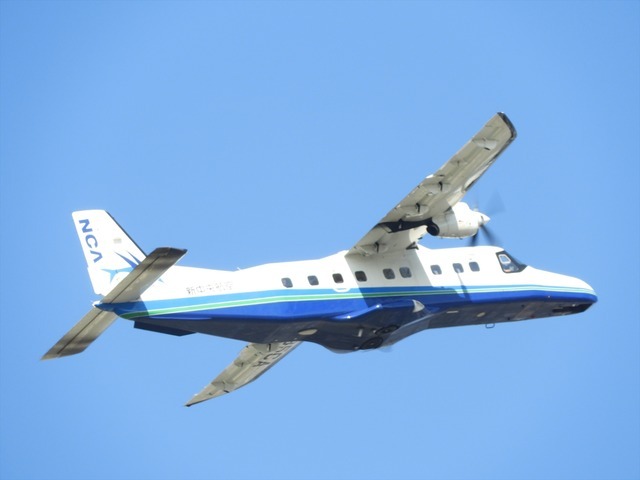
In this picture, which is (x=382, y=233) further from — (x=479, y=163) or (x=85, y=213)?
(x=85, y=213)

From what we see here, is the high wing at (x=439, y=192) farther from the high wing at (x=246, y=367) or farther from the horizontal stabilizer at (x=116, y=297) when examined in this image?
the horizontal stabilizer at (x=116, y=297)

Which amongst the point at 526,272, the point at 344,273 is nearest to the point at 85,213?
the point at 344,273

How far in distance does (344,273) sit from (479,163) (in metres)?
4.25

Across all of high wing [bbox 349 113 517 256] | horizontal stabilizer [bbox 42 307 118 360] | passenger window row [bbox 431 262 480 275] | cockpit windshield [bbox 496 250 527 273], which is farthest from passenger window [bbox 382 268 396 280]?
horizontal stabilizer [bbox 42 307 118 360]

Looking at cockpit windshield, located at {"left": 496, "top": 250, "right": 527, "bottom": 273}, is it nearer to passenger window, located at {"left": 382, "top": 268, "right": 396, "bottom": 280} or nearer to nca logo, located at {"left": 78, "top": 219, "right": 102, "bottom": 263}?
passenger window, located at {"left": 382, "top": 268, "right": 396, "bottom": 280}

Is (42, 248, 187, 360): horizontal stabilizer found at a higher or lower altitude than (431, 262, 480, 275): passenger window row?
lower

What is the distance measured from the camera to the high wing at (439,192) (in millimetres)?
32719

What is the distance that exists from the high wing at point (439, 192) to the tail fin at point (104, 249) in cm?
561

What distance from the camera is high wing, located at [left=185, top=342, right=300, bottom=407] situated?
37.0 m

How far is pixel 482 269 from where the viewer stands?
120 feet

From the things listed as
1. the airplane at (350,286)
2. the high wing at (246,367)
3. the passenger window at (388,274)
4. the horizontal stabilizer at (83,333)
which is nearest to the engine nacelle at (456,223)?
the airplane at (350,286)

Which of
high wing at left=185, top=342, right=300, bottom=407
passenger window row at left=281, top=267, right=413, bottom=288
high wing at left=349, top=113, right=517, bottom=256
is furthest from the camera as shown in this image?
high wing at left=185, top=342, right=300, bottom=407

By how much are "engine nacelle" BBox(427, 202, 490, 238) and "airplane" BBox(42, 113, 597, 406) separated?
2cm

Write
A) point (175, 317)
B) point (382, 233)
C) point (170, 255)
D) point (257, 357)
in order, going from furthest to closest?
1. point (257, 357)
2. point (382, 233)
3. point (175, 317)
4. point (170, 255)
